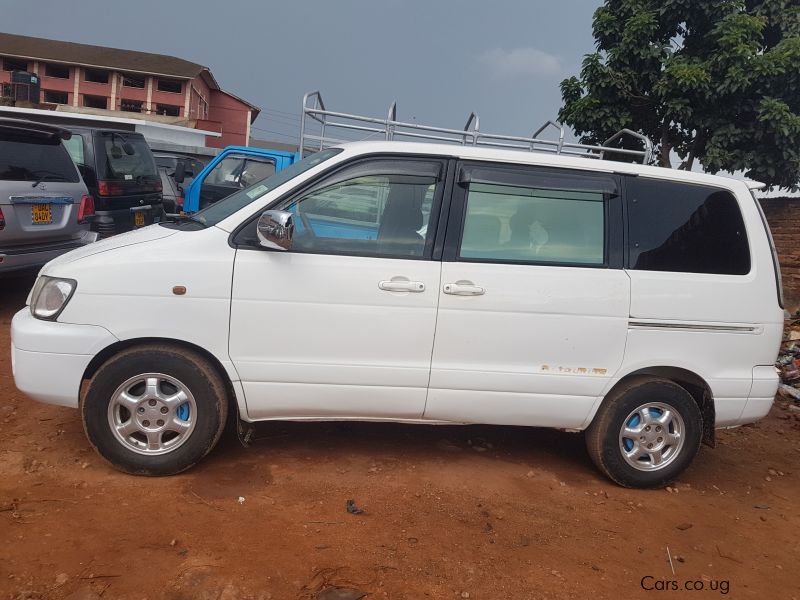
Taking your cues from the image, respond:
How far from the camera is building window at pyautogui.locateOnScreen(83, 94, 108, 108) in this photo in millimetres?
40469

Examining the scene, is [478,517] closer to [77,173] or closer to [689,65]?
[77,173]

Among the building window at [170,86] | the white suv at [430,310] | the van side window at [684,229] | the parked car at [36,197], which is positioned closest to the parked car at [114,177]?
the parked car at [36,197]

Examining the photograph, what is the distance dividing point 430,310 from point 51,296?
2082mm

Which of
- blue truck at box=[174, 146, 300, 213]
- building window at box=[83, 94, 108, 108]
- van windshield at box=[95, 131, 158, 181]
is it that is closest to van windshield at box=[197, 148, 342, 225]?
van windshield at box=[95, 131, 158, 181]

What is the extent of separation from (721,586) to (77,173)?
23.3 ft

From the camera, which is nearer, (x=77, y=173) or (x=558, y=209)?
(x=558, y=209)

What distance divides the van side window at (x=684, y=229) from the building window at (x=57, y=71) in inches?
1768

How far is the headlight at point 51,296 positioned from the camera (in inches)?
137

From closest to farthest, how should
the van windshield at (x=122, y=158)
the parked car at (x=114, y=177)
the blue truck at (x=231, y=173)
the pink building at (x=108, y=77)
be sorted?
the parked car at (x=114, y=177) → the van windshield at (x=122, y=158) → the blue truck at (x=231, y=173) → the pink building at (x=108, y=77)

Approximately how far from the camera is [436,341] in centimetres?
373

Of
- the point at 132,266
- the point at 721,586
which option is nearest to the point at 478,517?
the point at 721,586

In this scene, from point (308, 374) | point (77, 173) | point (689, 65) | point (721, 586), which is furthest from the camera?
point (689, 65)

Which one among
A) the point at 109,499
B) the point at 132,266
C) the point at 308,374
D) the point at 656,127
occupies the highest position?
the point at 656,127

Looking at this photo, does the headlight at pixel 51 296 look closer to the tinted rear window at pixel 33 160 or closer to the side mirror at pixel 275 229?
the side mirror at pixel 275 229
